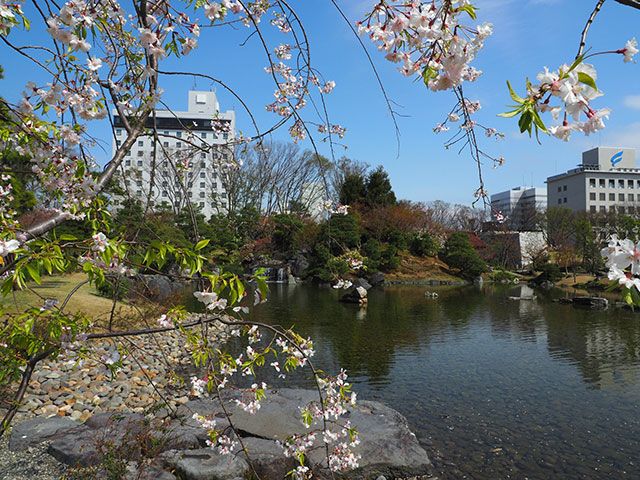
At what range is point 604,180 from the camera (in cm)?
4900

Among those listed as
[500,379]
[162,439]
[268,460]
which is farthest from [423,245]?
[162,439]

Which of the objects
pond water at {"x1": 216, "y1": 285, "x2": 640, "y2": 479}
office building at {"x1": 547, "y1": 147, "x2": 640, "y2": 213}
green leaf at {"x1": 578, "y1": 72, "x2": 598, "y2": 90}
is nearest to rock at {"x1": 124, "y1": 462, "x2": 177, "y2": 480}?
pond water at {"x1": 216, "y1": 285, "x2": 640, "y2": 479}

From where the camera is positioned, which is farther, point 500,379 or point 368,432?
point 500,379

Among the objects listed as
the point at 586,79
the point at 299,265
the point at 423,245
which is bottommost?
the point at 299,265

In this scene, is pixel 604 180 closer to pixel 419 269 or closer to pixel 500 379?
pixel 419 269

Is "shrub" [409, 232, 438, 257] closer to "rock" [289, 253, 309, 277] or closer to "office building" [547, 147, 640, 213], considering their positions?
"rock" [289, 253, 309, 277]

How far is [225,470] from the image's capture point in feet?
10.0

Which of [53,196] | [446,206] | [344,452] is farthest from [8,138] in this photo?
[446,206]

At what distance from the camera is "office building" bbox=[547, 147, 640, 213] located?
160ft

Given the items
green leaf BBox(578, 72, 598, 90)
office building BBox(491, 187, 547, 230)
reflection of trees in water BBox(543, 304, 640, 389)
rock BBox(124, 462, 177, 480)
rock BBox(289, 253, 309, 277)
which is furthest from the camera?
office building BBox(491, 187, 547, 230)

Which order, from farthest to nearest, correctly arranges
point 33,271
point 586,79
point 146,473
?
point 146,473 < point 33,271 < point 586,79

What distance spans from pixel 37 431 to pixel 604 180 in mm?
58038

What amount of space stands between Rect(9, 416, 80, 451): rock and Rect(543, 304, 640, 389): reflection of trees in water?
6696 mm

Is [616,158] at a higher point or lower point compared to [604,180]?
higher
